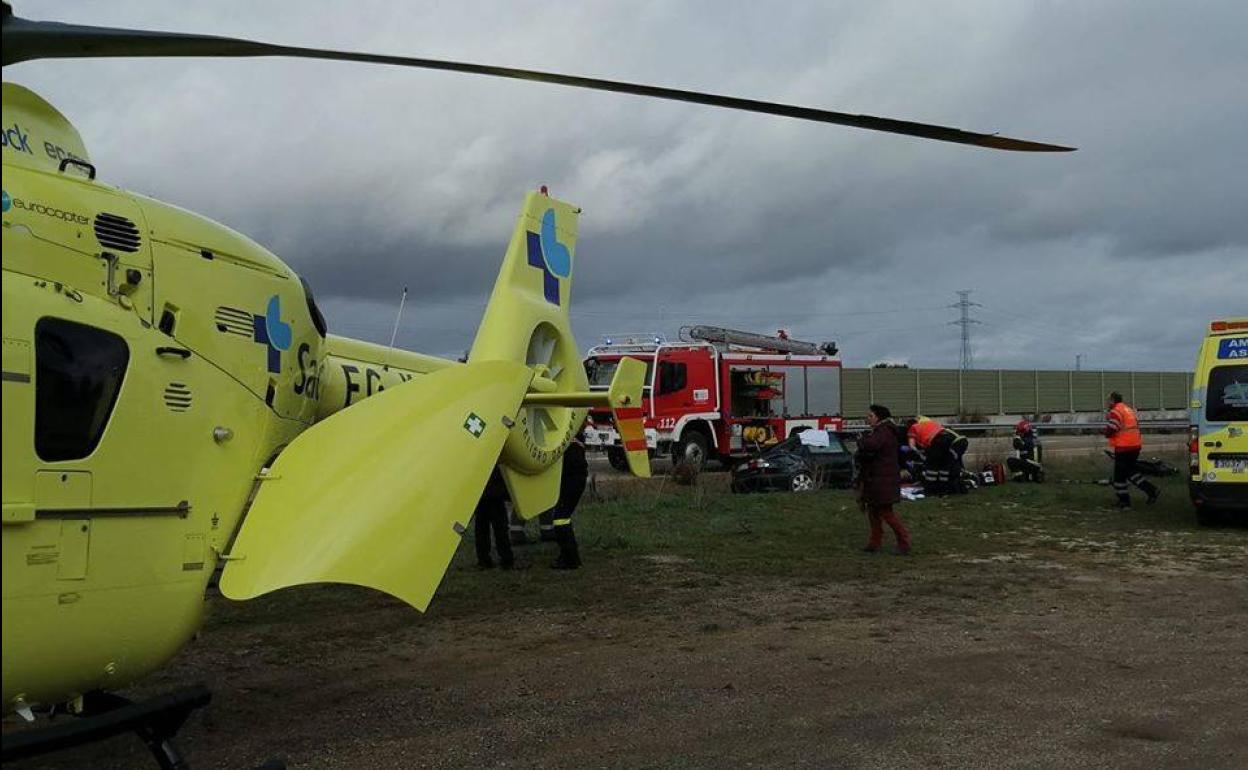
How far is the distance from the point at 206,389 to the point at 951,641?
17.8ft

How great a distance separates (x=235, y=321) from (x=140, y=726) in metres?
1.90

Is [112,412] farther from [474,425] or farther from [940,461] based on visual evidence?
[940,461]

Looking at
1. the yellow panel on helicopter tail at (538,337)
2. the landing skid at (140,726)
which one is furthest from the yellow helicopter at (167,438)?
the yellow panel on helicopter tail at (538,337)

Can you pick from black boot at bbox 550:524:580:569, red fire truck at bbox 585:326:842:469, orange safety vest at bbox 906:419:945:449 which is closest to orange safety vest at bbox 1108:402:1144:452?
orange safety vest at bbox 906:419:945:449

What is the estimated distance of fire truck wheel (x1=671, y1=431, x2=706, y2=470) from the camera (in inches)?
861

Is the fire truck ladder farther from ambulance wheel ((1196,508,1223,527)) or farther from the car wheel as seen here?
ambulance wheel ((1196,508,1223,527))

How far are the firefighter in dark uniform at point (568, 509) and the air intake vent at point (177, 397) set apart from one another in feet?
19.3

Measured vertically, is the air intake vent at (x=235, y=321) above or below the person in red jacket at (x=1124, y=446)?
above

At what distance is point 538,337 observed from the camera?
7.76 meters

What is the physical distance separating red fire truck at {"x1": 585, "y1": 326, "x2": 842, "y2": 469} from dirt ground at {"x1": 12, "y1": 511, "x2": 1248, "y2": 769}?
11598 mm

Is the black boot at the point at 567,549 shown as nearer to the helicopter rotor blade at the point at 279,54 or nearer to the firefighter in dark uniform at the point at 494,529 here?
the firefighter in dark uniform at the point at 494,529

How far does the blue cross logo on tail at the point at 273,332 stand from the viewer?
16.1ft

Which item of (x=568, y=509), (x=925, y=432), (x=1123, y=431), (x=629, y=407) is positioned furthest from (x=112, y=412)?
(x=925, y=432)

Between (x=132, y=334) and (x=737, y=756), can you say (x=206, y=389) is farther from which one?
(x=737, y=756)
